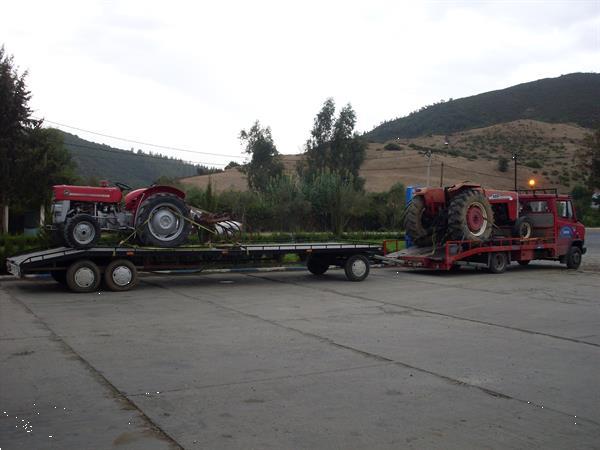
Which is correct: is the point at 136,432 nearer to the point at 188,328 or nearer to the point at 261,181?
the point at 188,328

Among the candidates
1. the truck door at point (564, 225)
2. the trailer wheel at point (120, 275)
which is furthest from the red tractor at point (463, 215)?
the trailer wheel at point (120, 275)

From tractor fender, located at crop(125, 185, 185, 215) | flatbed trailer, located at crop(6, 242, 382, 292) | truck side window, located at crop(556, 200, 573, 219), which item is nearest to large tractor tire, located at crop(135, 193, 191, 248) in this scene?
tractor fender, located at crop(125, 185, 185, 215)

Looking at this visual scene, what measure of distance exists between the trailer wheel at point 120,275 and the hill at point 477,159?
153ft

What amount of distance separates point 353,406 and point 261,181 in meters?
Result: 53.5

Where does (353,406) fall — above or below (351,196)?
below

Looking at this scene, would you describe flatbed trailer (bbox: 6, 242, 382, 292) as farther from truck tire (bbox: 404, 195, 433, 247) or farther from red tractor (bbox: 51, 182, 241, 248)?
truck tire (bbox: 404, 195, 433, 247)

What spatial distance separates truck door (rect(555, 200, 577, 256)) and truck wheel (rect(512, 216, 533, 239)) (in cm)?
107

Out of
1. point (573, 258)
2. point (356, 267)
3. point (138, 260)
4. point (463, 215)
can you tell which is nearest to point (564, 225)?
point (573, 258)

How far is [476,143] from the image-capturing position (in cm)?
9281

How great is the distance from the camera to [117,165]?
75000 millimetres

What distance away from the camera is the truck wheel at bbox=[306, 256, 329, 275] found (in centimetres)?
1873

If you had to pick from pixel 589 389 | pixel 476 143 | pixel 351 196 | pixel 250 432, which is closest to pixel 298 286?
pixel 589 389

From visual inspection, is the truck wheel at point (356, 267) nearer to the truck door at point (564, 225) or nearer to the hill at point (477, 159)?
the truck door at point (564, 225)

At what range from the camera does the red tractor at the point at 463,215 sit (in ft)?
63.0
